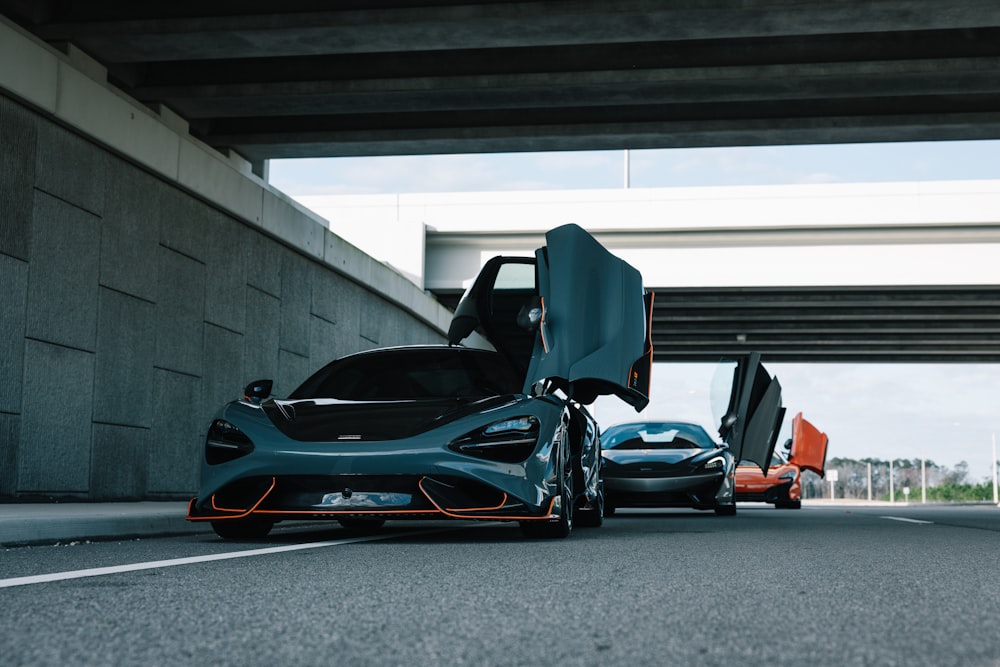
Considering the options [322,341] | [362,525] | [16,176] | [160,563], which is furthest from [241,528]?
[322,341]

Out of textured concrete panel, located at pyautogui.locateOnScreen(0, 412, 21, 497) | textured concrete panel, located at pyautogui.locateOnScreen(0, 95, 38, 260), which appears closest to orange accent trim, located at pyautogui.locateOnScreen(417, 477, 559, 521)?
textured concrete panel, located at pyautogui.locateOnScreen(0, 412, 21, 497)

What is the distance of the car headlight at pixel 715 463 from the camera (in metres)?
13.6

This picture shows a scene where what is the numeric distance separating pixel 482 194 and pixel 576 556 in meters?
19.0

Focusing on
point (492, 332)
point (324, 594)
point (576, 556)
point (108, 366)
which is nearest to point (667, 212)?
point (108, 366)

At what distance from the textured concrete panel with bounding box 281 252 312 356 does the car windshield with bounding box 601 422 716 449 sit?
4.39 metres

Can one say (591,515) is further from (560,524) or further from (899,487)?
(899,487)

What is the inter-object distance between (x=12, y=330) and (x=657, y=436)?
7842mm

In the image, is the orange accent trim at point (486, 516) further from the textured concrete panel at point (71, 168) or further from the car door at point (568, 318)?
the textured concrete panel at point (71, 168)

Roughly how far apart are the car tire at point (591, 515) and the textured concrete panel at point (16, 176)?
504 centimetres

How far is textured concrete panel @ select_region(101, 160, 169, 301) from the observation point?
1179 centimetres

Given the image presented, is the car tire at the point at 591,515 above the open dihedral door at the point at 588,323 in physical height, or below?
below

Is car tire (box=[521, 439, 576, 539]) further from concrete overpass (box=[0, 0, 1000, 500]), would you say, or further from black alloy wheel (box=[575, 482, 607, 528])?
concrete overpass (box=[0, 0, 1000, 500])

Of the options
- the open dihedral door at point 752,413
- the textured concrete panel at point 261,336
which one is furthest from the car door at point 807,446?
the textured concrete panel at point 261,336

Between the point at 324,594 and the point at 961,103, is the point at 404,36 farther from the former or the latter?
the point at 324,594
